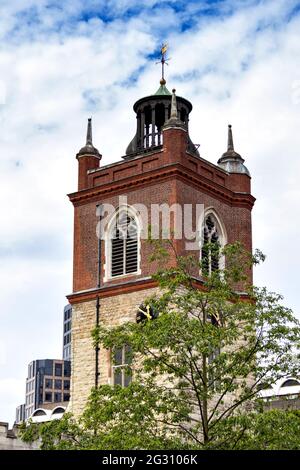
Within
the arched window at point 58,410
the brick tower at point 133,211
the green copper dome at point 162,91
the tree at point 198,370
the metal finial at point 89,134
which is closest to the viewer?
the tree at point 198,370

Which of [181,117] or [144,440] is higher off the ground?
[181,117]

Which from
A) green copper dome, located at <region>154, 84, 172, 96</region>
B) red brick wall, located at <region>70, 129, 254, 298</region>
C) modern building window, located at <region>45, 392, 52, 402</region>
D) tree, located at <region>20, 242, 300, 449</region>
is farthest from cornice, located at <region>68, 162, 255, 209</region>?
modern building window, located at <region>45, 392, 52, 402</region>

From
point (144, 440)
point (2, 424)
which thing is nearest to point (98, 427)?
point (144, 440)

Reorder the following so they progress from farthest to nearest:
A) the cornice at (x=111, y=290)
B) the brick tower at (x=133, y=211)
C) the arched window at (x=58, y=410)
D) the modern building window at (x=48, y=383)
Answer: the modern building window at (x=48, y=383)
the arched window at (x=58, y=410)
the brick tower at (x=133, y=211)
the cornice at (x=111, y=290)

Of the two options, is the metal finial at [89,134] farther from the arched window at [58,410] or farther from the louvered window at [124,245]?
the arched window at [58,410]

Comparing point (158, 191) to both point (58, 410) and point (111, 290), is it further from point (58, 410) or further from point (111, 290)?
point (58, 410)

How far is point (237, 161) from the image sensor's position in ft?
164

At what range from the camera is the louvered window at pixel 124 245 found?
46219 millimetres

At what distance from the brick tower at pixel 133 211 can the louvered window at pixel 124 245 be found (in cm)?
4

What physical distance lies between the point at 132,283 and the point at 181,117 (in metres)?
9.45

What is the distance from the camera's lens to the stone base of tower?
45.1 meters

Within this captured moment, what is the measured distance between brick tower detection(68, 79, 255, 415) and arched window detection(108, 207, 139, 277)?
42 millimetres

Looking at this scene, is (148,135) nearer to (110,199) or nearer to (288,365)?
(110,199)

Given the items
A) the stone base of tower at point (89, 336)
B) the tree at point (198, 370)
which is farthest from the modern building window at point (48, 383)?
the tree at point (198, 370)
